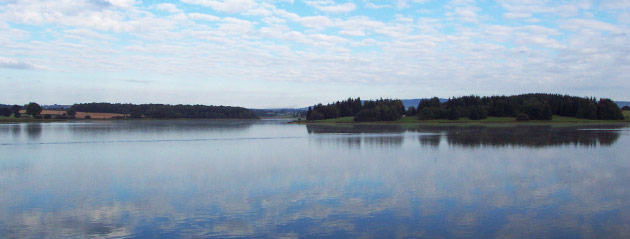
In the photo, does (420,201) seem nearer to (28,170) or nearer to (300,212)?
(300,212)

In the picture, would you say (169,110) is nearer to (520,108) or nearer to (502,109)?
(502,109)

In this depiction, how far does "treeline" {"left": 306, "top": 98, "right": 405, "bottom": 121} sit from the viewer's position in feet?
350

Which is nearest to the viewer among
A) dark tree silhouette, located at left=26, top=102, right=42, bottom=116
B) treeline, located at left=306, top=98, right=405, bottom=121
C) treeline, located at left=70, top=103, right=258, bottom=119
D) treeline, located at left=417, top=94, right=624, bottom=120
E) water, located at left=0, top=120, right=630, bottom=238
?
water, located at left=0, top=120, right=630, bottom=238

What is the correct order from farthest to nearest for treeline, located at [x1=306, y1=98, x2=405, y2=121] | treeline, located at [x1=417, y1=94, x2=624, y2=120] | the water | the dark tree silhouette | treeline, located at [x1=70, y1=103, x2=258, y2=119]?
treeline, located at [x1=70, y1=103, x2=258, y2=119] < the dark tree silhouette < treeline, located at [x1=306, y1=98, x2=405, y2=121] < treeline, located at [x1=417, y1=94, x2=624, y2=120] < the water

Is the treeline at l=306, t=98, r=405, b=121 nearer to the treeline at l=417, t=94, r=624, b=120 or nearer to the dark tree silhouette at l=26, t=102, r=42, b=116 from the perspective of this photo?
the treeline at l=417, t=94, r=624, b=120

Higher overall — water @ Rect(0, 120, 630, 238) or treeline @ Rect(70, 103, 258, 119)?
treeline @ Rect(70, 103, 258, 119)

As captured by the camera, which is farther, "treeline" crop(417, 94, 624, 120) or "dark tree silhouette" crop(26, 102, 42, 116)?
"dark tree silhouette" crop(26, 102, 42, 116)

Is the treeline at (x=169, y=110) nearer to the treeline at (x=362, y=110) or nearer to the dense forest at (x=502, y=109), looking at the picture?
the treeline at (x=362, y=110)

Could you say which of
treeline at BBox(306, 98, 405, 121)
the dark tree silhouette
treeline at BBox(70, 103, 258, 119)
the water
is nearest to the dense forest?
treeline at BBox(306, 98, 405, 121)

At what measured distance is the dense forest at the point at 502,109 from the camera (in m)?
93.9

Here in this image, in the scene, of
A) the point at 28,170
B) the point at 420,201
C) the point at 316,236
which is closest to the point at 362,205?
the point at 420,201

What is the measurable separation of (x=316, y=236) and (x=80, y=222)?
230 inches

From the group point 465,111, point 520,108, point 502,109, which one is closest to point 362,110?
point 465,111

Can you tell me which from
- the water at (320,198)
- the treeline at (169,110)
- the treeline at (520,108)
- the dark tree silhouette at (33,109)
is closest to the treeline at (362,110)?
the treeline at (520,108)
